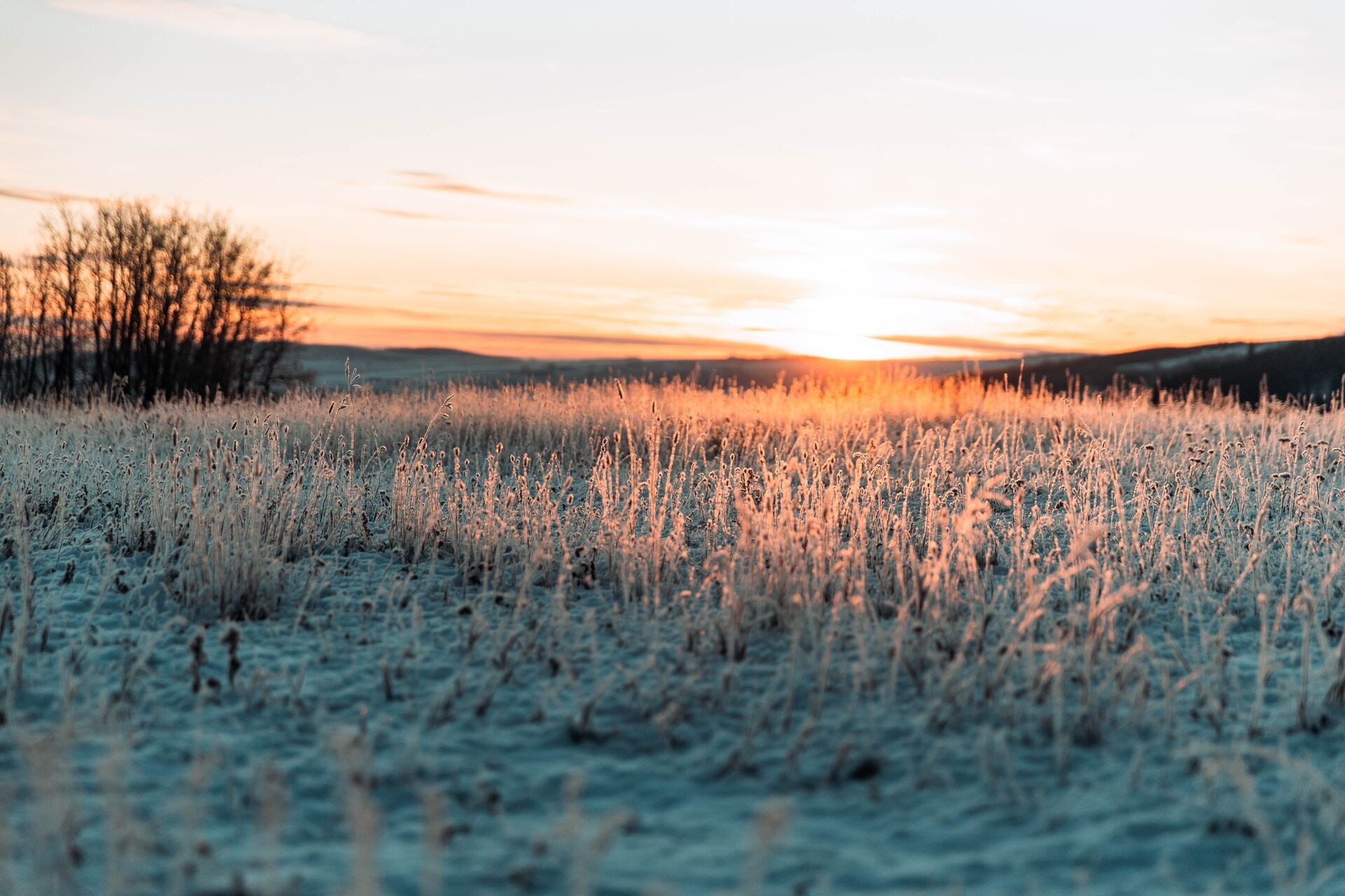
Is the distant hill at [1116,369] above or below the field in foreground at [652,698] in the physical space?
above

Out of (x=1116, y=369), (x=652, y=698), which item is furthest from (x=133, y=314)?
(x=1116, y=369)

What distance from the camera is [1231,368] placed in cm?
3566

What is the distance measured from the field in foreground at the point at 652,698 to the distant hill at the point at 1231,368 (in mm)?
22456

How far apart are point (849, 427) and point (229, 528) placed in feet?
24.0

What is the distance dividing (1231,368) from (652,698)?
38461 mm

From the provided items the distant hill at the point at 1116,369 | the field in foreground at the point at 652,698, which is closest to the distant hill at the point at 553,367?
the distant hill at the point at 1116,369

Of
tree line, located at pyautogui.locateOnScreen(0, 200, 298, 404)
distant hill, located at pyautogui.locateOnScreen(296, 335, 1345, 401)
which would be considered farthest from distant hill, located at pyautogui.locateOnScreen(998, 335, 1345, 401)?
tree line, located at pyautogui.locateOnScreen(0, 200, 298, 404)

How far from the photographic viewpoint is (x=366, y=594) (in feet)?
15.5

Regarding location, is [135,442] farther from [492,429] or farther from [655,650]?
[655,650]

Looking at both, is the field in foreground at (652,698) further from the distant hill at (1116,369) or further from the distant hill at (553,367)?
the distant hill at (553,367)

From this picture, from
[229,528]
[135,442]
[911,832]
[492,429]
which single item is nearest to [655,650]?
[911,832]

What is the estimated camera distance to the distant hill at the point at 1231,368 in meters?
30.8

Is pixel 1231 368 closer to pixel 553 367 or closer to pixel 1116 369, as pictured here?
pixel 1116 369

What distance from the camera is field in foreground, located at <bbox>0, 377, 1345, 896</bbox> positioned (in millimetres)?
2459
